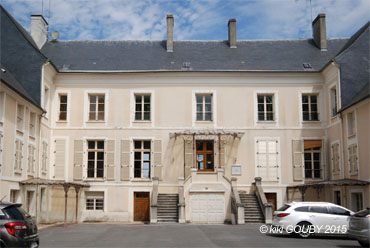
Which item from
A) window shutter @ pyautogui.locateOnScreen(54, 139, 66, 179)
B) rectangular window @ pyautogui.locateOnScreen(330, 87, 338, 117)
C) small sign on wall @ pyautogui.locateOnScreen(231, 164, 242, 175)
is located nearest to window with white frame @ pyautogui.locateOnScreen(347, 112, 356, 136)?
rectangular window @ pyautogui.locateOnScreen(330, 87, 338, 117)

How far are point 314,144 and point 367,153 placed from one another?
18.5 feet

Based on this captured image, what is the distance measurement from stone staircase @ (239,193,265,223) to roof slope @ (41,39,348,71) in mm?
7050

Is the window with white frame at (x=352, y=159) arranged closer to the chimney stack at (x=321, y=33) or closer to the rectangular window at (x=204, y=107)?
the rectangular window at (x=204, y=107)

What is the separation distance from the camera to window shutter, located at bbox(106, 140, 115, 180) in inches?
982

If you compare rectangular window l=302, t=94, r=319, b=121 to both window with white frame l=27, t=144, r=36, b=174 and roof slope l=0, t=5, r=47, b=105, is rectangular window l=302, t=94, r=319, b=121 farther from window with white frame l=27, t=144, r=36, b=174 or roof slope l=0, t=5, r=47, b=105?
window with white frame l=27, t=144, r=36, b=174

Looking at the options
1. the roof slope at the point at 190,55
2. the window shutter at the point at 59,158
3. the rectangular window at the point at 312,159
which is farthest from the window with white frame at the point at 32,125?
the rectangular window at the point at 312,159

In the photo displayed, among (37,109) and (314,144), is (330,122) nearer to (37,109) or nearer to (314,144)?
(314,144)

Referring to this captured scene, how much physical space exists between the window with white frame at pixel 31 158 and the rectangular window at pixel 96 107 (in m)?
4.42

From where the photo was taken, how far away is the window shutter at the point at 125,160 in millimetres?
24922

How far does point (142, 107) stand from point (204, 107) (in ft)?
11.2

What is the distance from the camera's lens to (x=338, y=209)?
52.4 ft

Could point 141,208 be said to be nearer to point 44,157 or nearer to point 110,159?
point 110,159

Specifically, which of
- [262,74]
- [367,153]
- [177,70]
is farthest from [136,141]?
[367,153]

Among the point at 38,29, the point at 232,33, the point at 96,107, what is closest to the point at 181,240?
the point at 96,107
